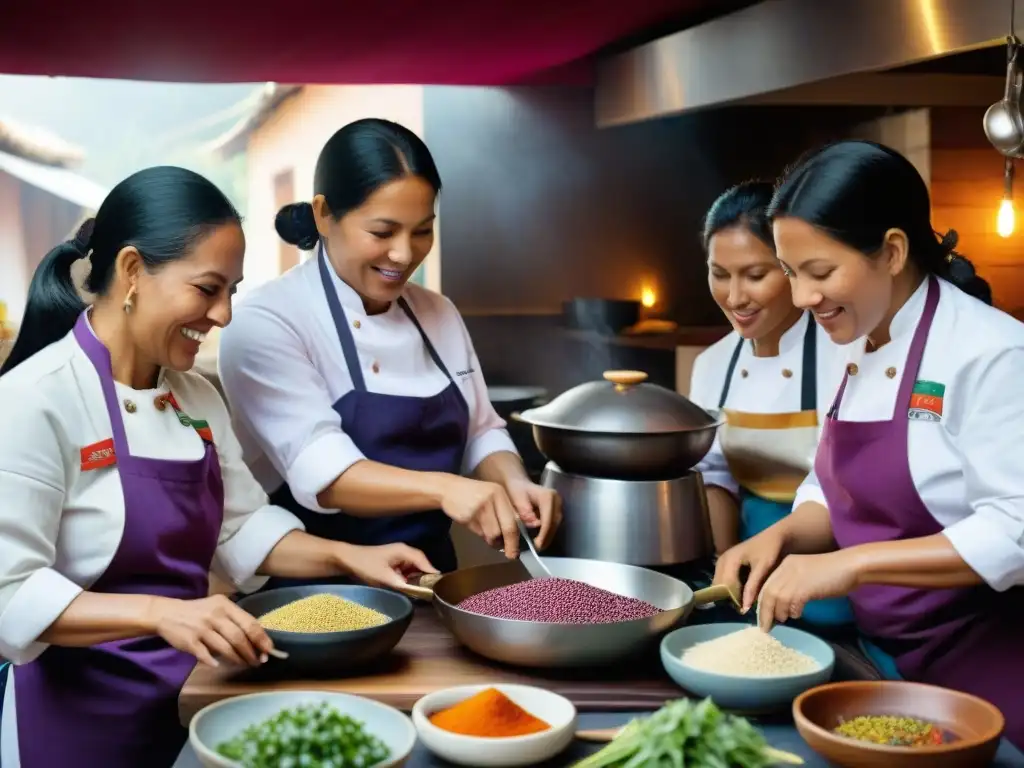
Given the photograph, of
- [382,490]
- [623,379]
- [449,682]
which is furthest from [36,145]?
[449,682]

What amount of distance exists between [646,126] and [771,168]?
594 mm

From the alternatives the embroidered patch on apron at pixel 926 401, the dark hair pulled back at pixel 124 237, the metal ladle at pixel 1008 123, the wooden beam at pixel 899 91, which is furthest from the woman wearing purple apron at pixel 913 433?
the wooden beam at pixel 899 91

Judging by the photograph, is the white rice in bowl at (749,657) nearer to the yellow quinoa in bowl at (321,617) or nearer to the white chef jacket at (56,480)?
the yellow quinoa in bowl at (321,617)

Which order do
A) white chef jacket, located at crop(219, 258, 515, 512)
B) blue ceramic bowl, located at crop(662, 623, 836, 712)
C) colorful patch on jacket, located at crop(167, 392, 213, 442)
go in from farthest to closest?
white chef jacket, located at crop(219, 258, 515, 512) < colorful patch on jacket, located at crop(167, 392, 213, 442) < blue ceramic bowl, located at crop(662, 623, 836, 712)

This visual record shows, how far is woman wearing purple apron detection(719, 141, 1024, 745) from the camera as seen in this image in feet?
5.19

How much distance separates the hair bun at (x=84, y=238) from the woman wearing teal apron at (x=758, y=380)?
1249mm

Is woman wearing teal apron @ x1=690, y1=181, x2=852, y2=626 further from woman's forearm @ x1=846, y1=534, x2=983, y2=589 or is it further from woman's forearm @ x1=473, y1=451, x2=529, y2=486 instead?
woman's forearm @ x1=846, y1=534, x2=983, y2=589

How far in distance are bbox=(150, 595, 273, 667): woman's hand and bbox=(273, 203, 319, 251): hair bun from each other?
3.09ft

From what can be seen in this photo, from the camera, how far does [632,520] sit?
192 centimetres

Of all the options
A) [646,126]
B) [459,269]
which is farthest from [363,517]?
[646,126]

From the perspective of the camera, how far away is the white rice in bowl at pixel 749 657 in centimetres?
145

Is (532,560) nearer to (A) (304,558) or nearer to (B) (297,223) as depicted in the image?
(A) (304,558)

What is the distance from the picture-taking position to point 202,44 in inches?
125

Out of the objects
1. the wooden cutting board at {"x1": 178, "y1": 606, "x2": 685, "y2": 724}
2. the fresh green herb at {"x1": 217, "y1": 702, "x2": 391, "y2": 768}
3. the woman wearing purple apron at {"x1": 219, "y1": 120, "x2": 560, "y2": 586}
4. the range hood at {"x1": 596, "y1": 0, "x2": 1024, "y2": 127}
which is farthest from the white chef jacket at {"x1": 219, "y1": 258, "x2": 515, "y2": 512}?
the range hood at {"x1": 596, "y1": 0, "x2": 1024, "y2": 127}
